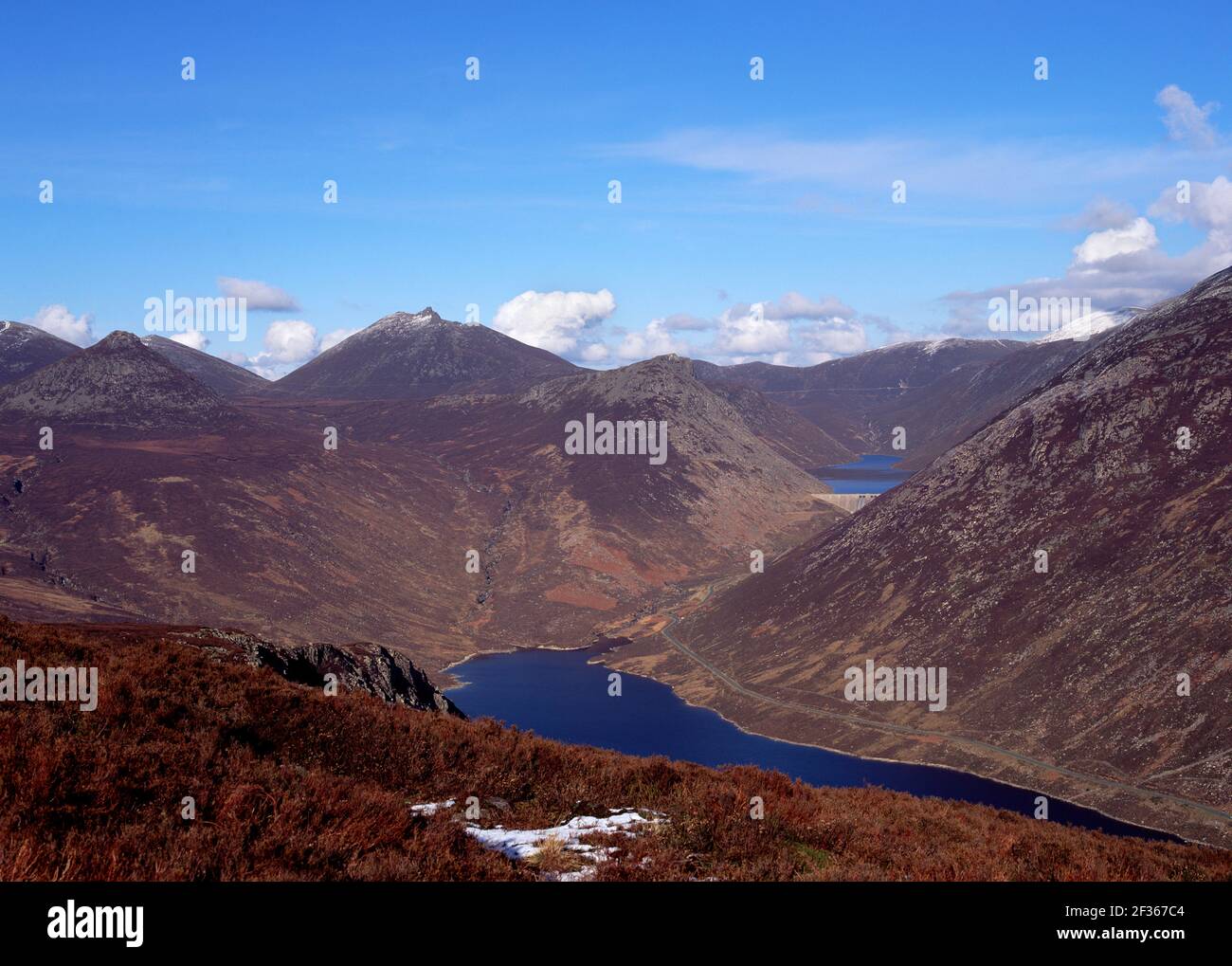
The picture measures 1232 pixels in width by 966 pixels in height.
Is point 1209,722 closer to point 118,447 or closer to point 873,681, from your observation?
point 873,681

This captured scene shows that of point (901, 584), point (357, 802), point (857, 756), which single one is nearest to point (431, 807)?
point (357, 802)

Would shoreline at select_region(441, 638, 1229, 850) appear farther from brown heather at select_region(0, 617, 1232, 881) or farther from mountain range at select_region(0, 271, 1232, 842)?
brown heather at select_region(0, 617, 1232, 881)

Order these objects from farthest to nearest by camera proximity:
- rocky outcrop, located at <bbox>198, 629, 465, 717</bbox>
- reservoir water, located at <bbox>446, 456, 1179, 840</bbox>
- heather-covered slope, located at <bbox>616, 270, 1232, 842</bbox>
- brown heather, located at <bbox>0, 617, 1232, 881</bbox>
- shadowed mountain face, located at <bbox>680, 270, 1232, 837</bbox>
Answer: shadowed mountain face, located at <bbox>680, 270, 1232, 837</bbox>
heather-covered slope, located at <bbox>616, 270, 1232, 842</bbox>
reservoir water, located at <bbox>446, 456, 1179, 840</bbox>
rocky outcrop, located at <bbox>198, 629, 465, 717</bbox>
brown heather, located at <bbox>0, 617, 1232, 881</bbox>

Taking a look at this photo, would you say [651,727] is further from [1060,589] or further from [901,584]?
[1060,589]

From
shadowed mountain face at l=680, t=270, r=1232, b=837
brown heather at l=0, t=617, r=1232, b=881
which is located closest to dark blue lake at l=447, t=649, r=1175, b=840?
shadowed mountain face at l=680, t=270, r=1232, b=837

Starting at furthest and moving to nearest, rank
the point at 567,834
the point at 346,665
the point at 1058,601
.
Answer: the point at 1058,601, the point at 346,665, the point at 567,834

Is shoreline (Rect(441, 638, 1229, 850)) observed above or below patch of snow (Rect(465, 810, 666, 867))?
below

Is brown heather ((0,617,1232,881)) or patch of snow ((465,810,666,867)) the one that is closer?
brown heather ((0,617,1232,881))
